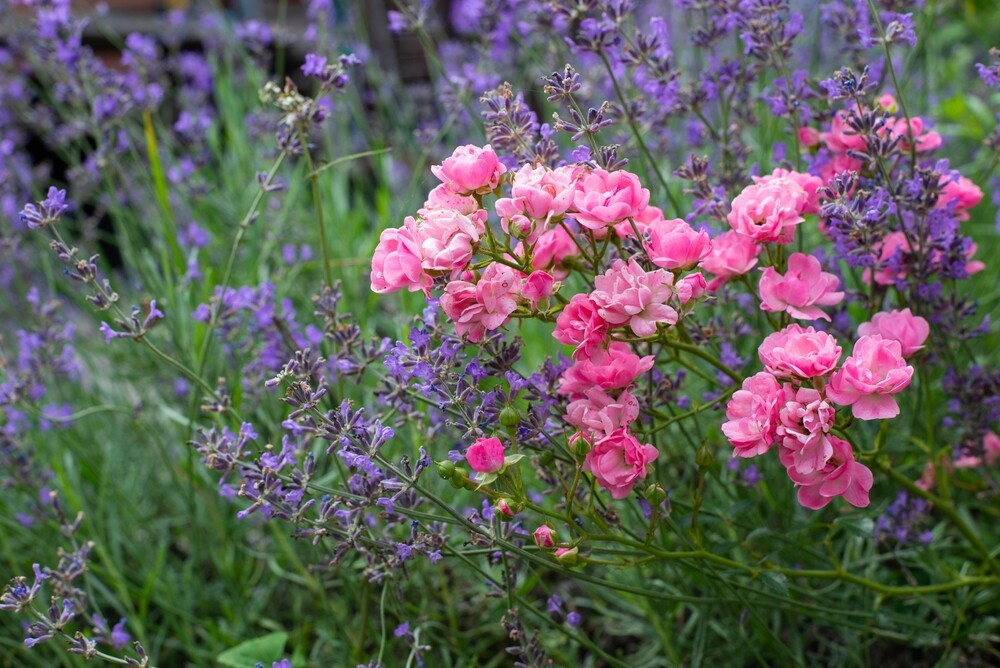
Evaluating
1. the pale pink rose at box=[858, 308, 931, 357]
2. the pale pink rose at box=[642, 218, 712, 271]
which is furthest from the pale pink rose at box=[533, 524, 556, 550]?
the pale pink rose at box=[858, 308, 931, 357]

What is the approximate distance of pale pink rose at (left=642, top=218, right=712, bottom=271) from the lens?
3.49ft

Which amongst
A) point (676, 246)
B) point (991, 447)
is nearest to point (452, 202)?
point (676, 246)

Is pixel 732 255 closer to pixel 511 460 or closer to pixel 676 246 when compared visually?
pixel 676 246

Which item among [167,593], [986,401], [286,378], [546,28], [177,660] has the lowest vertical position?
[177,660]

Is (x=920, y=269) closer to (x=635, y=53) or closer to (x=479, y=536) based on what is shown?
(x=635, y=53)

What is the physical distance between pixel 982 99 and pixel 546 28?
217cm

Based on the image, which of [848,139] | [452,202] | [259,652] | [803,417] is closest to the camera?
[803,417]

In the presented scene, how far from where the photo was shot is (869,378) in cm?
101

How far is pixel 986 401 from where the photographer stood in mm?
1516

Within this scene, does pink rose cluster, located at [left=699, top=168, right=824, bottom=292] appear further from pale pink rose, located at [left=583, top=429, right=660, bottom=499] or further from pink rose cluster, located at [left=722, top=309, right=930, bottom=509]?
pale pink rose, located at [left=583, top=429, right=660, bottom=499]

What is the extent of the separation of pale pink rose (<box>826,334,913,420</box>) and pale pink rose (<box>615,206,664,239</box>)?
0.94ft

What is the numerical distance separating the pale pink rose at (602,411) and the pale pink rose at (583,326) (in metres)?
0.06

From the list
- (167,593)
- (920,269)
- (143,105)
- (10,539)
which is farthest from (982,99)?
(10,539)

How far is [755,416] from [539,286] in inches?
11.0
